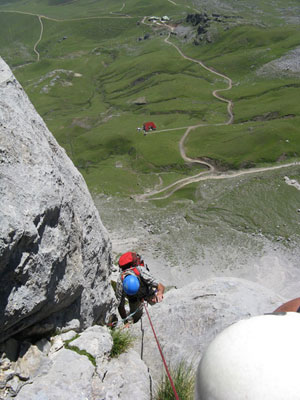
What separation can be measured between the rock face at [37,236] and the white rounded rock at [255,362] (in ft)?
18.9

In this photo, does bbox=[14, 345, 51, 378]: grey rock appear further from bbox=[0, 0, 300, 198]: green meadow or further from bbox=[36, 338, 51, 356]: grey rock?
bbox=[0, 0, 300, 198]: green meadow

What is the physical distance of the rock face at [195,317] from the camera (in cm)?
Result: 1348

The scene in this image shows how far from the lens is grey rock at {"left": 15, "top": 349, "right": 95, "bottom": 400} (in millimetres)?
8352

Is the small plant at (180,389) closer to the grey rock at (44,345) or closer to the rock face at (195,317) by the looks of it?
the rock face at (195,317)

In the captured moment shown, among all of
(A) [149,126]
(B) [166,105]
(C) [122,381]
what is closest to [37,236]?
(C) [122,381]

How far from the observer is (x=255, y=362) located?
6.49m

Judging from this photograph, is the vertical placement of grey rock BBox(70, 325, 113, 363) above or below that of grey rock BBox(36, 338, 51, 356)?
below

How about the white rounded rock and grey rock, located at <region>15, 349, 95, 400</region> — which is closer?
the white rounded rock

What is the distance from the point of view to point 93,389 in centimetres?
934

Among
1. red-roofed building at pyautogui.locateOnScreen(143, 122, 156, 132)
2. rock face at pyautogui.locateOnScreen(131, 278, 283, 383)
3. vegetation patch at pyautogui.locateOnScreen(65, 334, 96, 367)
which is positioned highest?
vegetation patch at pyautogui.locateOnScreen(65, 334, 96, 367)

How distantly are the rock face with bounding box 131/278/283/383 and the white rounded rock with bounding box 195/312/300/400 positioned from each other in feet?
18.7

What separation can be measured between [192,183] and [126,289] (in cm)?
3908

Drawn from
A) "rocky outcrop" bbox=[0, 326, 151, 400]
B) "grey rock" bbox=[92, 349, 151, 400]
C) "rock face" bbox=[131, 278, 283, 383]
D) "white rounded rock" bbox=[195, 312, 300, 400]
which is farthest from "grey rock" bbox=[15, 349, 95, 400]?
"white rounded rock" bbox=[195, 312, 300, 400]

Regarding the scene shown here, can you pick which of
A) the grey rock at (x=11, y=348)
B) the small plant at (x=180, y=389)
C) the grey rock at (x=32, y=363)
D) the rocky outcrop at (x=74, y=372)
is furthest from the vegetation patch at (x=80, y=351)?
the small plant at (x=180, y=389)
